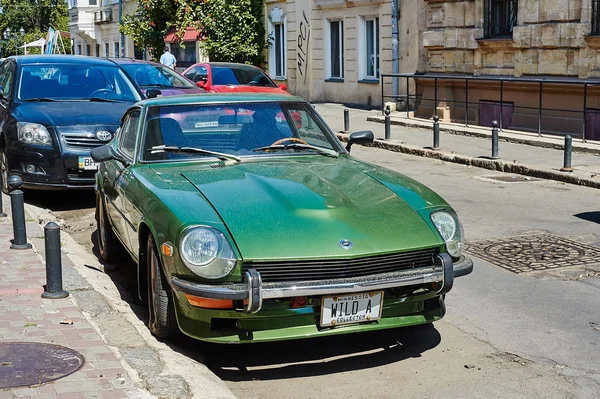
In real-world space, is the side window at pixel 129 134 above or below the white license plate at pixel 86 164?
above

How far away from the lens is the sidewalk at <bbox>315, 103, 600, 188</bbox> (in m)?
13.5

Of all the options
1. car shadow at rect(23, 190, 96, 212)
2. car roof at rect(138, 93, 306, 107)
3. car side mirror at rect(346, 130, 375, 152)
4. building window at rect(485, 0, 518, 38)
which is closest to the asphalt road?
car side mirror at rect(346, 130, 375, 152)

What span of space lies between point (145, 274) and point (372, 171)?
1.77 m

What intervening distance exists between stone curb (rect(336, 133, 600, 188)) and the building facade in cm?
660

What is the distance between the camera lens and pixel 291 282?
5020 millimetres

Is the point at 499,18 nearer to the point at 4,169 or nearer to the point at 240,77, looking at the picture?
the point at 240,77

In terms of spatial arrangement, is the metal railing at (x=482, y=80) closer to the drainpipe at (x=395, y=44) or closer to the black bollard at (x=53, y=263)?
the drainpipe at (x=395, y=44)

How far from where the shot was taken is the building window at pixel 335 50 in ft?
86.8

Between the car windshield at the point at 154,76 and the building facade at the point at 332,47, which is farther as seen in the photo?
the building facade at the point at 332,47

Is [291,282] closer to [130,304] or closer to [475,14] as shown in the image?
[130,304]

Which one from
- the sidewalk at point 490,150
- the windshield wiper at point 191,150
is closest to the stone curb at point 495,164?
the sidewalk at point 490,150

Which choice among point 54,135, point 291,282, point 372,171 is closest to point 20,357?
point 291,282

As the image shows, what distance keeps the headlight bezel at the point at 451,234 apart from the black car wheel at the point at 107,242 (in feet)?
10.9

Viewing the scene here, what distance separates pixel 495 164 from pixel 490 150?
1.70 metres
